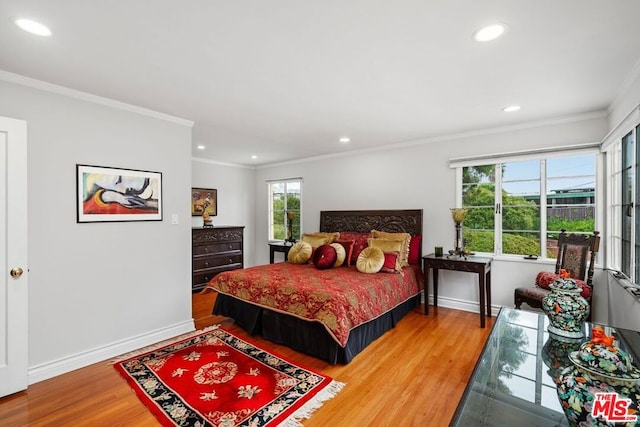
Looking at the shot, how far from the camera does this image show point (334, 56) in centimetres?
211

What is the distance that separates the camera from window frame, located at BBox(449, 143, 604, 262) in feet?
10.8

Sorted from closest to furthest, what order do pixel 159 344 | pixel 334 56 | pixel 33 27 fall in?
pixel 33 27 < pixel 334 56 < pixel 159 344

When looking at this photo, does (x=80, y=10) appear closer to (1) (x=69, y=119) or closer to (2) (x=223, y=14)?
(2) (x=223, y=14)

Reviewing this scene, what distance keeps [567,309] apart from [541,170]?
8.02ft

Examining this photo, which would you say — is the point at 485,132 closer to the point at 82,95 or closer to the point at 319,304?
the point at 319,304

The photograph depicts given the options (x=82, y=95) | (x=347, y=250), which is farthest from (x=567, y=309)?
(x=82, y=95)

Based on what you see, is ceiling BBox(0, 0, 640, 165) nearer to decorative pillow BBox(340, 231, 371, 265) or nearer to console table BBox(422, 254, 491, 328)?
console table BBox(422, 254, 491, 328)

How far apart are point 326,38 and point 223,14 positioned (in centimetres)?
62

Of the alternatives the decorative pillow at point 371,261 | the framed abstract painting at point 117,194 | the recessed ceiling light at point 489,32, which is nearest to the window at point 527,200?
the decorative pillow at point 371,261

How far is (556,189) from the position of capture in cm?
359

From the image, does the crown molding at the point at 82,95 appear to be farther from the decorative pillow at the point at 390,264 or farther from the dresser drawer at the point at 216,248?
the decorative pillow at the point at 390,264

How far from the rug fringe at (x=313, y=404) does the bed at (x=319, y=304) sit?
34 cm

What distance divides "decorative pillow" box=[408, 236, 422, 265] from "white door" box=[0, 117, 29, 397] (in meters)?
4.15

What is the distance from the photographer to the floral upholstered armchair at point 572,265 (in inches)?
121
